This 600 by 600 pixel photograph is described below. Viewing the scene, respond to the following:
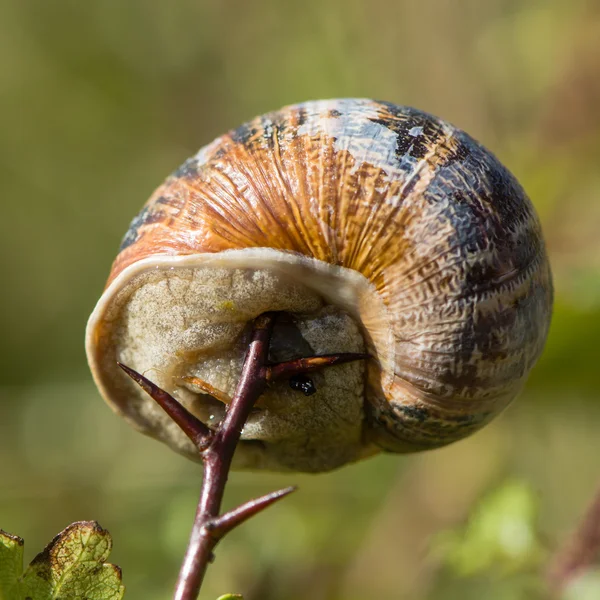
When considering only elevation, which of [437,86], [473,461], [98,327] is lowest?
[473,461]

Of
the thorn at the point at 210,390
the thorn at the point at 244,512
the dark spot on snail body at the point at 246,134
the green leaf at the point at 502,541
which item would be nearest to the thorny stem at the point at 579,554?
the green leaf at the point at 502,541

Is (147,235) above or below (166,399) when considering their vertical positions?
above

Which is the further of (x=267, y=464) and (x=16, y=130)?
(x=16, y=130)

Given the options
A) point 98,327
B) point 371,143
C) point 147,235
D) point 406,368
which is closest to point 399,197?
point 371,143

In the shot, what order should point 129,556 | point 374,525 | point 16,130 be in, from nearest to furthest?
1. point 129,556
2. point 374,525
3. point 16,130

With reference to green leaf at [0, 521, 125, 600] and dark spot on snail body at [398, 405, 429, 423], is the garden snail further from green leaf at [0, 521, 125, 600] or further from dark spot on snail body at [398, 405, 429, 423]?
green leaf at [0, 521, 125, 600]

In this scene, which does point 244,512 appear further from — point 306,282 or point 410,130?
point 410,130

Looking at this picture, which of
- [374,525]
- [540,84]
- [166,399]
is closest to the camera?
[166,399]

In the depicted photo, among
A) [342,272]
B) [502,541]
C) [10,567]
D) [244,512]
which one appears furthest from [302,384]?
[502,541]

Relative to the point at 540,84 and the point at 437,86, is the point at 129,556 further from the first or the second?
the point at 540,84
